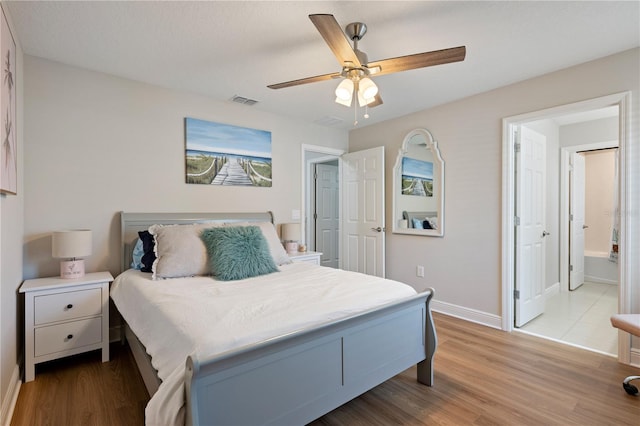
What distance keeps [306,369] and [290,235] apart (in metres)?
2.31

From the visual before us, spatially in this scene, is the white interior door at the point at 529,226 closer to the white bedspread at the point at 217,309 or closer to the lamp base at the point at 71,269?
the white bedspread at the point at 217,309

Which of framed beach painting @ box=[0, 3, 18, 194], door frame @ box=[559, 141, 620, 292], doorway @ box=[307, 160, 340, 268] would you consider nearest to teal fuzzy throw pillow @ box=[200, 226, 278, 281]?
framed beach painting @ box=[0, 3, 18, 194]

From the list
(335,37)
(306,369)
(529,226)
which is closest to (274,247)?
(306,369)

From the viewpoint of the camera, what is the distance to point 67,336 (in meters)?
2.34

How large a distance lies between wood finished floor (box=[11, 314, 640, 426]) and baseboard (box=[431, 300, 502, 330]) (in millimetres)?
521

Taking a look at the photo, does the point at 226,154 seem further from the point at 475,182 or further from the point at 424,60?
the point at 475,182

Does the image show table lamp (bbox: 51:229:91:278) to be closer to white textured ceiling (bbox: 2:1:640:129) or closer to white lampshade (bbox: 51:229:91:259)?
white lampshade (bbox: 51:229:91:259)

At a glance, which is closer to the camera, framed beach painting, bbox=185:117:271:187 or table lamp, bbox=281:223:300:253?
framed beach painting, bbox=185:117:271:187

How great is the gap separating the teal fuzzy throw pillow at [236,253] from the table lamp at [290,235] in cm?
104

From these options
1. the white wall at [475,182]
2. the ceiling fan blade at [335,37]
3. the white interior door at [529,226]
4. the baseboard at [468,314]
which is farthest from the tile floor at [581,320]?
the ceiling fan blade at [335,37]

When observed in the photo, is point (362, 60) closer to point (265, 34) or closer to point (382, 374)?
point (265, 34)

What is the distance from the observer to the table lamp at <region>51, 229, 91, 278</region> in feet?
7.73

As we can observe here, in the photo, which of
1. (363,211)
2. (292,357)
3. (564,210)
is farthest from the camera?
(564,210)

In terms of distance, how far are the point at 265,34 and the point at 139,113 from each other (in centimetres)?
159
